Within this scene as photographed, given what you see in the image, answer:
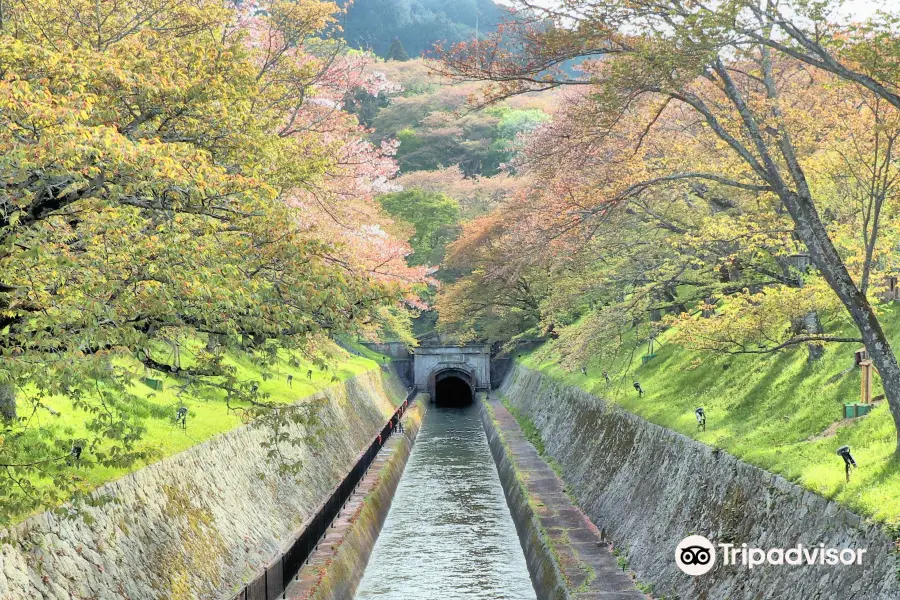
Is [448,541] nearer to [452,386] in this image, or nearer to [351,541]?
[351,541]

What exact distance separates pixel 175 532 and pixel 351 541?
6.49m

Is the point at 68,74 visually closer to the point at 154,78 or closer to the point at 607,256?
the point at 154,78

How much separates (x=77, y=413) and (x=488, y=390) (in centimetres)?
5173

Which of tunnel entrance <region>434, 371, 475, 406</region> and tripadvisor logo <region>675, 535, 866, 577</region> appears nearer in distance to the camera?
tripadvisor logo <region>675, 535, 866, 577</region>

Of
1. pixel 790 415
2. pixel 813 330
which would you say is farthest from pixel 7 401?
pixel 813 330

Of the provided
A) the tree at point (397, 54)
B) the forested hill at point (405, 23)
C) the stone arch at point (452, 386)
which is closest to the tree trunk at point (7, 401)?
the stone arch at point (452, 386)

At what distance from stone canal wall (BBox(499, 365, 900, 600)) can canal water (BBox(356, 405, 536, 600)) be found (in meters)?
2.66

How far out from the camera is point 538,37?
12227 millimetres

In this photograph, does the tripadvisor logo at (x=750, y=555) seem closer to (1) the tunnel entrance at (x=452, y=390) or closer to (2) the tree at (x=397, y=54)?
(1) the tunnel entrance at (x=452, y=390)

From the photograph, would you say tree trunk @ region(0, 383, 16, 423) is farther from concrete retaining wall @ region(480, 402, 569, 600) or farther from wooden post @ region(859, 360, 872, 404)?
wooden post @ region(859, 360, 872, 404)

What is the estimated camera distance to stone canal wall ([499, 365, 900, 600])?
9.92m

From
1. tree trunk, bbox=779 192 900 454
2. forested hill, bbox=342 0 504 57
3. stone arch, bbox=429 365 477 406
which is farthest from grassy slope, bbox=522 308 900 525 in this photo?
forested hill, bbox=342 0 504 57

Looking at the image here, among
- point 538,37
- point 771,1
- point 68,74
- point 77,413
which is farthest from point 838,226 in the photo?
point 77,413

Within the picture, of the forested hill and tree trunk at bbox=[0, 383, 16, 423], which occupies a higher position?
the forested hill
